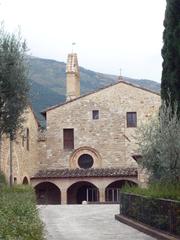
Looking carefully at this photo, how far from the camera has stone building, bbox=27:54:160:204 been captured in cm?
3700

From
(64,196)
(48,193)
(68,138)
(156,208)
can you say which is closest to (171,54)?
(156,208)

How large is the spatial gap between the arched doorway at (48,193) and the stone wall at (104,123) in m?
1.47

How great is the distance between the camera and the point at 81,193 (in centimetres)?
3781

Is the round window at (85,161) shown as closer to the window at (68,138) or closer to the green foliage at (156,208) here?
the window at (68,138)

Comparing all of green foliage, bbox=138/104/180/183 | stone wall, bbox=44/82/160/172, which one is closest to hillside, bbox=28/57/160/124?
stone wall, bbox=44/82/160/172

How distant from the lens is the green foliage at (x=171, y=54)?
43.9 ft

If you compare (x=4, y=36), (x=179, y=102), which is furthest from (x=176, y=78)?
(x=4, y=36)

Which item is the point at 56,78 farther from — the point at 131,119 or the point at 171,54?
the point at 171,54

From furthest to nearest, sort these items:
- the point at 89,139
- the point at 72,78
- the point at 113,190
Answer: the point at 72,78, the point at 89,139, the point at 113,190

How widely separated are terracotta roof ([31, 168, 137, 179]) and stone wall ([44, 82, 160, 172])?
907mm

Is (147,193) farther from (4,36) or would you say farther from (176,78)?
(4,36)

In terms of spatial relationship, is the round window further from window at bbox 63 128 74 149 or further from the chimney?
the chimney

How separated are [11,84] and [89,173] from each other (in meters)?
24.6

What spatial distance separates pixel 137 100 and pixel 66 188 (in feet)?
26.7
